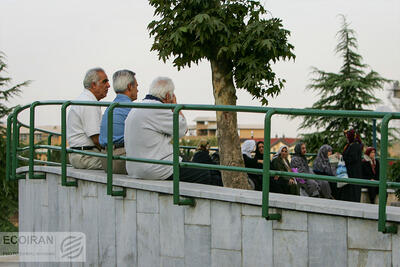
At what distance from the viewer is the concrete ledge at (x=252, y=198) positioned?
18.8ft

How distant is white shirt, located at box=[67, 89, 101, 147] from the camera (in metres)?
8.93

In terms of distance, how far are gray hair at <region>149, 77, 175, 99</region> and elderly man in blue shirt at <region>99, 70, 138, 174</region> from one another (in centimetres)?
64

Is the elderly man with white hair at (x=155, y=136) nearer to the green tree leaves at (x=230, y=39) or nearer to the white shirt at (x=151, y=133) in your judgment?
the white shirt at (x=151, y=133)

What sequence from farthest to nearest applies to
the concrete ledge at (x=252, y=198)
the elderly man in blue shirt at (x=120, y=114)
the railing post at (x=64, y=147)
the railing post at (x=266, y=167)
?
the railing post at (x=64, y=147), the elderly man in blue shirt at (x=120, y=114), the railing post at (x=266, y=167), the concrete ledge at (x=252, y=198)

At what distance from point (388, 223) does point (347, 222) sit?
1.11 ft

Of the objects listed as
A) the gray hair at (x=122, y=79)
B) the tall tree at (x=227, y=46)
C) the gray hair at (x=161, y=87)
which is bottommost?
the gray hair at (x=161, y=87)

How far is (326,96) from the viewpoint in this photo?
38156 mm

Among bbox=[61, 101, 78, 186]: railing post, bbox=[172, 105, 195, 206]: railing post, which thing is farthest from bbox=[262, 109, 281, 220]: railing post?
bbox=[61, 101, 78, 186]: railing post

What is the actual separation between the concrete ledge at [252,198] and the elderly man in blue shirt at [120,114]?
24 cm

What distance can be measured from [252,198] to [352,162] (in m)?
5.35

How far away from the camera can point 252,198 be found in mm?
6391

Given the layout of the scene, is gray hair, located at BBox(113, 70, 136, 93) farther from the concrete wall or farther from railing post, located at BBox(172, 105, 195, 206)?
railing post, located at BBox(172, 105, 195, 206)

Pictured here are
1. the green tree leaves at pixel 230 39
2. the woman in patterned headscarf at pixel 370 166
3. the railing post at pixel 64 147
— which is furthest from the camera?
the green tree leaves at pixel 230 39

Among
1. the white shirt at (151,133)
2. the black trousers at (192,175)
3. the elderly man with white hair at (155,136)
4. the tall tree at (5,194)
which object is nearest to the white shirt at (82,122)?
the elderly man with white hair at (155,136)
